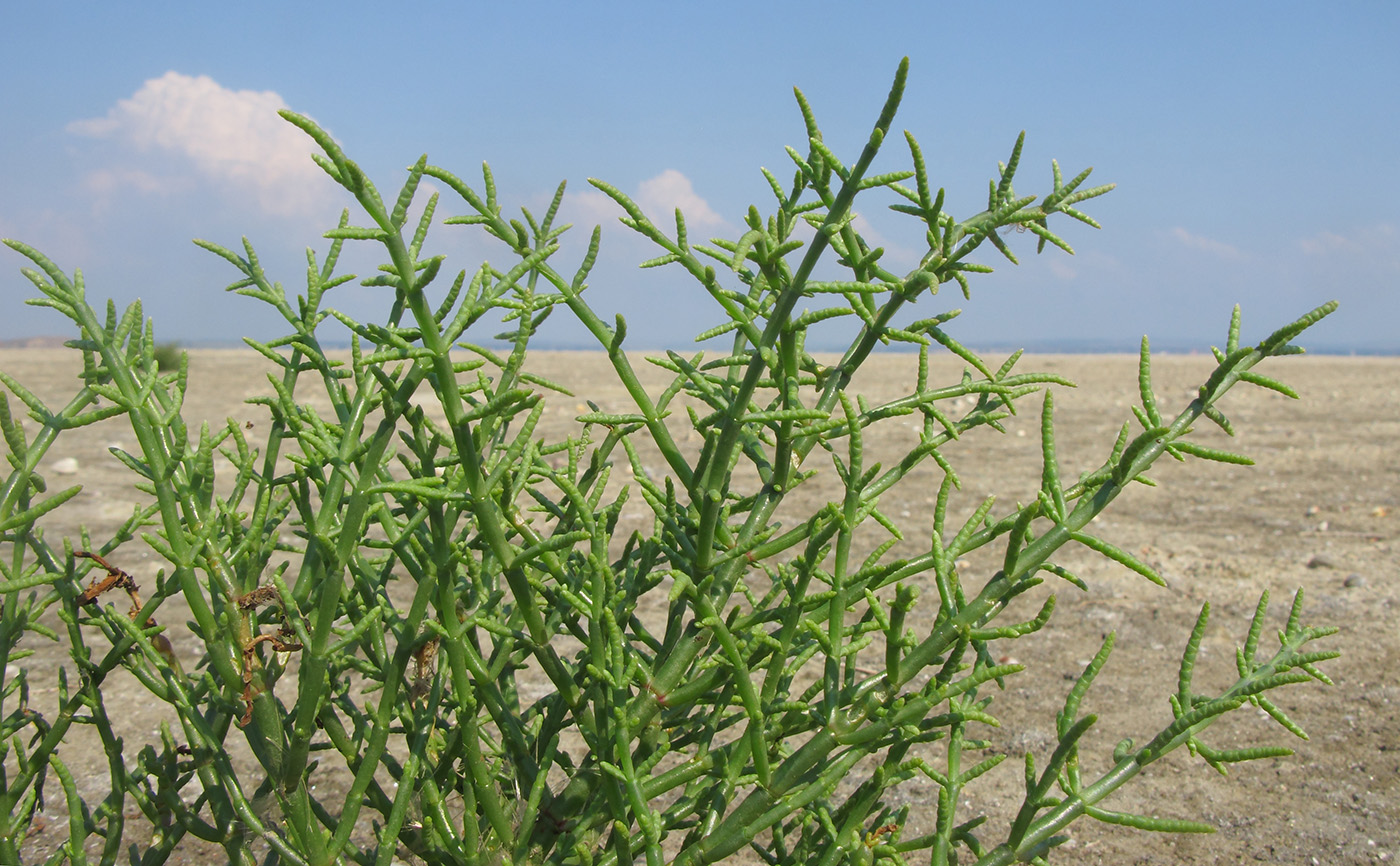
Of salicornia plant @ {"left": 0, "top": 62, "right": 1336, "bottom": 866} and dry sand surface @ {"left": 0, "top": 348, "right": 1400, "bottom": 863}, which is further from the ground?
salicornia plant @ {"left": 0, "top": 62, "right": 1336, "bottom": 866}

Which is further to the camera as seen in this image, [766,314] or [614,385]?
[614,385]

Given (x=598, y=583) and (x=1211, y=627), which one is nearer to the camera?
(x=598, y=583)

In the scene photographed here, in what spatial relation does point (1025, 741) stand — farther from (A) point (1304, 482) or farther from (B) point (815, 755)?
(A) point (1304, 482)

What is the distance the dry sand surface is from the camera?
2.44 m

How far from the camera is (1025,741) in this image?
290 centimetres

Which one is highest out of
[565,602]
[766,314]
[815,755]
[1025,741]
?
[766,314]

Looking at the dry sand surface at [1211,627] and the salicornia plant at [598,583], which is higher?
the salicornia plant at [598,583]

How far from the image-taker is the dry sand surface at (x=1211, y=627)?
8.00 ft

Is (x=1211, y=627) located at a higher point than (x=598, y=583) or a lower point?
lower

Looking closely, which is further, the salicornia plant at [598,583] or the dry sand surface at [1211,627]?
the dry sand surface at [1211,627]

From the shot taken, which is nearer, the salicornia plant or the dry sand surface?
the salicornia plant

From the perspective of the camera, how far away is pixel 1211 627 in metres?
3.94

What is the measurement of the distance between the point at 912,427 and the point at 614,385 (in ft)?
19.2

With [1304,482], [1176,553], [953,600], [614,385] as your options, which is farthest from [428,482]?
[614,385]
